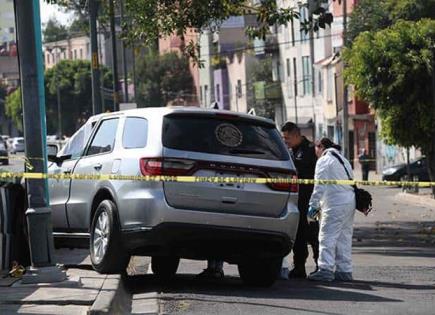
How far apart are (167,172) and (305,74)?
52.3m

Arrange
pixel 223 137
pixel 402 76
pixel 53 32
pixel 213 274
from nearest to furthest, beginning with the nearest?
pixel 223 137 → pixel 213 274 → pixel 402 76 → pixel 53 32

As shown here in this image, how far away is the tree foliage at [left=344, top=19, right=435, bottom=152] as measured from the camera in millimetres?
31188

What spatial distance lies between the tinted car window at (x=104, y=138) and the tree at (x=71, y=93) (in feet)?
250

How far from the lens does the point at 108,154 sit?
440 inches

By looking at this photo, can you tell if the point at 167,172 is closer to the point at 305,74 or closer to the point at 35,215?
the point at 35,215

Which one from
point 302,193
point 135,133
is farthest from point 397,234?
point 135,133

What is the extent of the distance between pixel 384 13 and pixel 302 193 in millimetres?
29107

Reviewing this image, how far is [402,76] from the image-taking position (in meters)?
31.2

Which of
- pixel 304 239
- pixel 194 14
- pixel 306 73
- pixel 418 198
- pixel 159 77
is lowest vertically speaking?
pixel 418 198

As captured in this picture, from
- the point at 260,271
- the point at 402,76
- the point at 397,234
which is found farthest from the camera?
the point at 402,76

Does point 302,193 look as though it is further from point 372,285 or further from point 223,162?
point 223,162

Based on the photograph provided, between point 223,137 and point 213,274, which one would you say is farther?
point 213,274

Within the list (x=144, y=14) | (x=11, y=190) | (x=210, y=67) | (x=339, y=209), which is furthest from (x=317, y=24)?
(x=210, y=67)

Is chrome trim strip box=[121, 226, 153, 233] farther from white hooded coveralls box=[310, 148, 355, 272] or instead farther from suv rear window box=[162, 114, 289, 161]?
white hooded coveralls box=[310, 148, 355, 272]
